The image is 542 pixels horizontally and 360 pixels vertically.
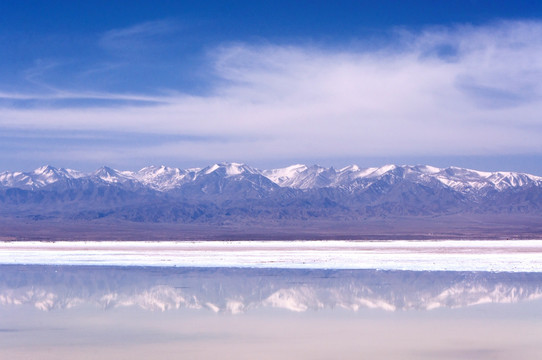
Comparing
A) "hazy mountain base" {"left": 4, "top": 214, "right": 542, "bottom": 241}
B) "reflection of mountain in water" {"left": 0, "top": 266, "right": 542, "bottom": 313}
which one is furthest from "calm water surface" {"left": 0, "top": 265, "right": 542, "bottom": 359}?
"hazy mountain base" {"left": 4, "top": 214, "right": 542, "bottom": 241}

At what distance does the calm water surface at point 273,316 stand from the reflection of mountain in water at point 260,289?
0.04 metres

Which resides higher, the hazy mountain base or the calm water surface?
the calm water surface

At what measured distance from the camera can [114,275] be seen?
2928 cm

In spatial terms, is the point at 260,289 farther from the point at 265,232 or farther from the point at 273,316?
the point at 265,232

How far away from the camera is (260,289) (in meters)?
24.0

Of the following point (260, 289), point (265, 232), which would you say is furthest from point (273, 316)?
point (265, 232)

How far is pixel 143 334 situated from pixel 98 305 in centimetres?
500

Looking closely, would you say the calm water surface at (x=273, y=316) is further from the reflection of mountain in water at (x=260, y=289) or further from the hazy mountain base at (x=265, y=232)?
the hazy mountain base at (x=265, y=232)

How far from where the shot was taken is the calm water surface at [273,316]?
13984mm

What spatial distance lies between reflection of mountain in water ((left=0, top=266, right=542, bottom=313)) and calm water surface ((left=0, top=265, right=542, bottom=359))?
4cm

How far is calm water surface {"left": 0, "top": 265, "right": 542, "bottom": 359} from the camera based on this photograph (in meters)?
14.0

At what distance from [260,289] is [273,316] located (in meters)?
5.77

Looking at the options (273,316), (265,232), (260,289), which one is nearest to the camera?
(273,316)

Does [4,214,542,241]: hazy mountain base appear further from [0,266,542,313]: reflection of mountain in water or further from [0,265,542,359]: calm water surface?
[0,265,542,359]: calm water surface
